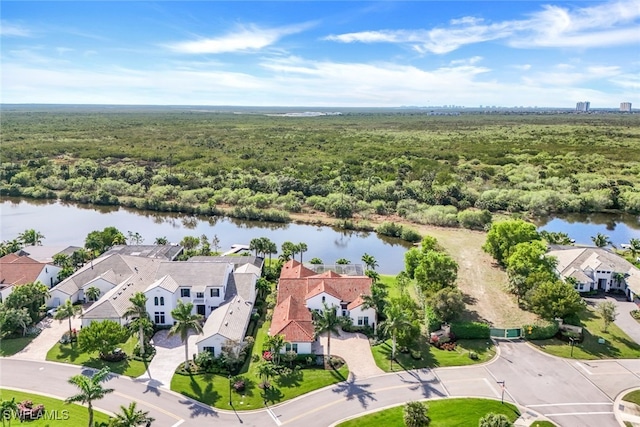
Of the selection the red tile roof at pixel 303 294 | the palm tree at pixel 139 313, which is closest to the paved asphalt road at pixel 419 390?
the palm tree at pixel 139 313

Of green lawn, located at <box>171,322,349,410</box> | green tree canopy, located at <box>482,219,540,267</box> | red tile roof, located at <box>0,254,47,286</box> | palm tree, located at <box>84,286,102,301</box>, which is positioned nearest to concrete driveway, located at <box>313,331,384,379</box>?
green lawn, located at <box>171,322,349,410</box>

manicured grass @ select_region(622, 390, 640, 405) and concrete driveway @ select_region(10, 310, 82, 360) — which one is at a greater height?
manicured grass @ select_region(622, 390, 640, 405)

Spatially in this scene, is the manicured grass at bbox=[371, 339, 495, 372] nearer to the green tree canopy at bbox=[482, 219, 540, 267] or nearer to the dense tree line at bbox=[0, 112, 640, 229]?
the green tree canopy at bbox=[482, 219, 540, 267]

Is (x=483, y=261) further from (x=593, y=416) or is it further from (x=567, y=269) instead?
Result: (x=593, y=416)

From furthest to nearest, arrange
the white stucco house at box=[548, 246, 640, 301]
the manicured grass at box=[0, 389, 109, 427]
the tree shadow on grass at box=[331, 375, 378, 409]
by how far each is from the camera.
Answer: the white stucco house at box=[548, 246, 640, 301]
the tree shadow on grass at box=[331, 375, 378, 409]
the manicured grass at box=[0, 389, 109, 427]

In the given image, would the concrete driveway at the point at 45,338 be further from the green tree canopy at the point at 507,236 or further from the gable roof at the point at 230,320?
the green tree canopy at the point at 507,236

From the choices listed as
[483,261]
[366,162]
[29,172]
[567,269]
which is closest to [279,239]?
[483,261]

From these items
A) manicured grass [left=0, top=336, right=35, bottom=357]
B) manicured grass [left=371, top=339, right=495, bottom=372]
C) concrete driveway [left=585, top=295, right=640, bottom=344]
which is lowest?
manicured grass [left=0, top=336, right=35, bottom=357]

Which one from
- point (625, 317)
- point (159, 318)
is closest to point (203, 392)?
point (159, 318)
